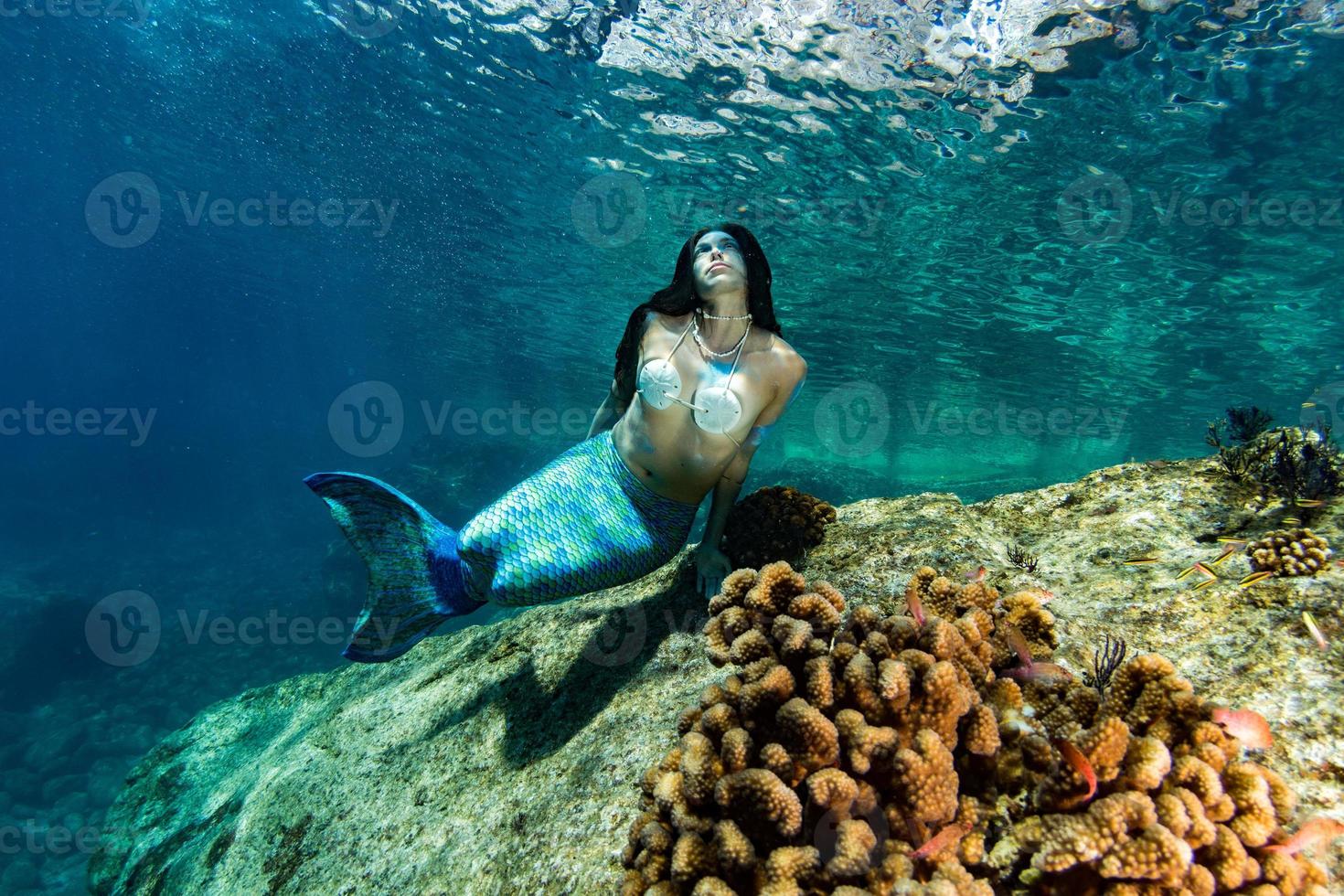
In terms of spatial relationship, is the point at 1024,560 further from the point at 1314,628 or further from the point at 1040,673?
the point at 1040,673

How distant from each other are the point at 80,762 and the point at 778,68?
78.5ft

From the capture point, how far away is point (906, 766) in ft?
5.15

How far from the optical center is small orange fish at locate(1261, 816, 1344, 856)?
1.49m

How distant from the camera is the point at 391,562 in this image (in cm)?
363

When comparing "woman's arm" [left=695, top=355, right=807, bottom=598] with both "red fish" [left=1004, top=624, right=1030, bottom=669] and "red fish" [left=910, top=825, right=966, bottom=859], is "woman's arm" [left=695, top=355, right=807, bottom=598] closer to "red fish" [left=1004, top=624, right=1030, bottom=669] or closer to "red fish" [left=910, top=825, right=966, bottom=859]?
"red fish" [left=1004, top=624, right=1030, bottom=669]

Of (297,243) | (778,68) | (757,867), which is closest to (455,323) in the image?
(297,243)

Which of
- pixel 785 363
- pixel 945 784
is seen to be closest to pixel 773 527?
pixel 785 363

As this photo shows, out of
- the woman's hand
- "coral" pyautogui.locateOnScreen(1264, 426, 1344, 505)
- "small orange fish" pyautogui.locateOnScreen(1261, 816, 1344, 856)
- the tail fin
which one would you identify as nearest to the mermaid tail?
the tail fin

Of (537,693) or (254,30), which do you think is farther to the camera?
(254,30)

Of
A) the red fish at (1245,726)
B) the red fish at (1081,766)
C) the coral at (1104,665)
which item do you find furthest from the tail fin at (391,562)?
the red fish at (1245,726)

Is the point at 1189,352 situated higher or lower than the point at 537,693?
higher

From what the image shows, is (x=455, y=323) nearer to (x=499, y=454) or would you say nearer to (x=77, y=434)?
(x=499, y=454)

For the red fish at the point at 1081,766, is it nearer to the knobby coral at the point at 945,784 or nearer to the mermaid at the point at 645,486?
the knobby coral at the point at 945,784

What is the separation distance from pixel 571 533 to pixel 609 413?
4.55 feet
